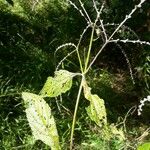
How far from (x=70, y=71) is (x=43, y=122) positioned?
120 inches

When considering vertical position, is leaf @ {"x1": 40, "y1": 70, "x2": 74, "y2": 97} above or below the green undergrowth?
above

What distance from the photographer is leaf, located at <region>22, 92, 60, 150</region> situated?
1065 millimetres

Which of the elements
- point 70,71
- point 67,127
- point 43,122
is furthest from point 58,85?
point 70,71

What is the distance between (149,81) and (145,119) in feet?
1.29

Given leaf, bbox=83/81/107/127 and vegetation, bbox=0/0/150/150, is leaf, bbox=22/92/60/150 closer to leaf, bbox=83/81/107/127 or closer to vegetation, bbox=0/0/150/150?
leaf, bbox=83/81/107/127

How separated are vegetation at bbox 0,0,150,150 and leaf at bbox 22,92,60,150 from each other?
1619 mm

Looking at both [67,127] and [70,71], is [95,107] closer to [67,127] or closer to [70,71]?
[67,127]

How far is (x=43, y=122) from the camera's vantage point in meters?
1.08

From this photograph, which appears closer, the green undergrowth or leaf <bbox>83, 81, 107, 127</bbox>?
leaf <bbox>83, 81, 107, 127</bbox>

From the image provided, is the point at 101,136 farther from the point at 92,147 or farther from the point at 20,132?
the point at 20,132

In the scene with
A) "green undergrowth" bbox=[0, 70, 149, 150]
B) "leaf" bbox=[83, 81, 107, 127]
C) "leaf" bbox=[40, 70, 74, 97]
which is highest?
"leaf" bbox=[40, 70, 74, 97]

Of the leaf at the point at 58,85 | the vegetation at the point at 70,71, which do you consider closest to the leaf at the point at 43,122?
the leaf at the point at 58,85

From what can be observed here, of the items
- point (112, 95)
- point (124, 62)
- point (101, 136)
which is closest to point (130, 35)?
point (124, 62)

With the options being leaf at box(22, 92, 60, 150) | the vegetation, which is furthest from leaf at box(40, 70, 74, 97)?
the vegetation
